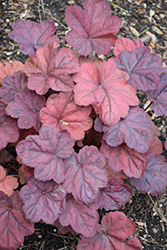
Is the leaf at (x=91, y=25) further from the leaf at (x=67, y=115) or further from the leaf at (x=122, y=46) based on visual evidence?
the leaf at (x=67, y=115)

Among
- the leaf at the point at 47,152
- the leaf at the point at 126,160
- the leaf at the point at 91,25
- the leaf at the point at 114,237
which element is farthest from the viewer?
the leaf at the point at 91,25

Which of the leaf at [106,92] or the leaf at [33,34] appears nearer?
the leaf at [106,92]

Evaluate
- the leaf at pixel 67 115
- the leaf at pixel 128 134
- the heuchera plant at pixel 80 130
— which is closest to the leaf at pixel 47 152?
the heuchera plant at pixel 80 130

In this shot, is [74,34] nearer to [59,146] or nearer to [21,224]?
[59,146]

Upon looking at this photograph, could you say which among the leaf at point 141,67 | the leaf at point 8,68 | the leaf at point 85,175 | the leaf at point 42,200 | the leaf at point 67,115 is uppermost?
the leaf at point 141,67

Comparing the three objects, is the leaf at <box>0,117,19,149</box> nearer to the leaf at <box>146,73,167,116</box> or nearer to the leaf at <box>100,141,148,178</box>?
the leaf at <box>100,141,148,178</box>

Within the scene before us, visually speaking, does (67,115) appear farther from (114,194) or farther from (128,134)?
(114,194)

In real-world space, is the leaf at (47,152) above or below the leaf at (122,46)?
below
